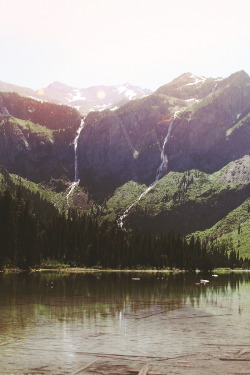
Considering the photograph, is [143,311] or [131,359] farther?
[143,311]

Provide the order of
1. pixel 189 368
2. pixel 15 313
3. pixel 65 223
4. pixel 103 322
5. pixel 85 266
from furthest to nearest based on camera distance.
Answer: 1. pixel 65 223
2. pixel 85 266
3. pixel 15 313
4. pixel 103 322
5. pixel 189 368

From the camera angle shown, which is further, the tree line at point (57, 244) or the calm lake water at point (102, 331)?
the tree line at point (57, 244)

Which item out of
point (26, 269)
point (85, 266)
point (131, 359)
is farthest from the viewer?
point (85, 266)

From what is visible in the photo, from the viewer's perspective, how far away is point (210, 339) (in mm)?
22500

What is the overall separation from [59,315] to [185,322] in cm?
871

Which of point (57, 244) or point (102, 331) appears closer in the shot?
point (102, 331)

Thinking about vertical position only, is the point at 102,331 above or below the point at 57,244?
below

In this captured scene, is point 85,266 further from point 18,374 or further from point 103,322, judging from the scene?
point 18,374

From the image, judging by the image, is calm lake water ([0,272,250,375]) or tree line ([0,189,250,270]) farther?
tree line ([0,189,250,270])

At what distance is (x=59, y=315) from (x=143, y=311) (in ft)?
22.7

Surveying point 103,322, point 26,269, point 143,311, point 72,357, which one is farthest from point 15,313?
point 26,269

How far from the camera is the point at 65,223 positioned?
596 feet

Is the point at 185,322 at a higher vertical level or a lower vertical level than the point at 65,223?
lower

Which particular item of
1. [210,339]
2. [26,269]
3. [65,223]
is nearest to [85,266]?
[65,223]
